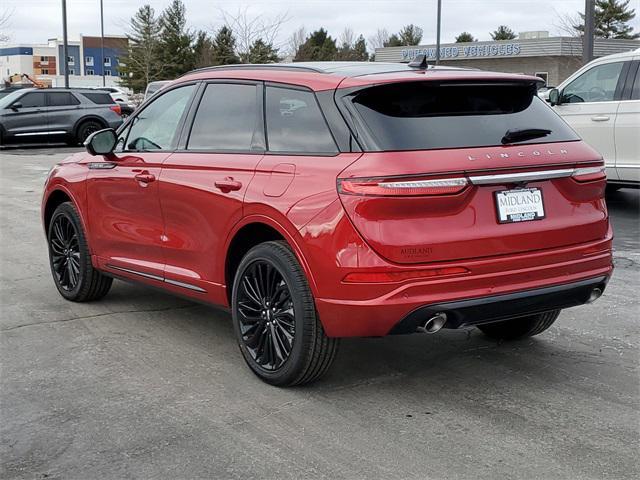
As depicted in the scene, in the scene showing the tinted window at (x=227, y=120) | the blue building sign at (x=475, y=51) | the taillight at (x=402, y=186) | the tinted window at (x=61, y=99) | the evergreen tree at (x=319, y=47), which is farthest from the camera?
the evergreen tree at (x=319, y=47)

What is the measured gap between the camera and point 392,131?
4.16 metres

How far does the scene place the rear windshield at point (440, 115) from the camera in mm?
4172

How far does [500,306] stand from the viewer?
416 cm

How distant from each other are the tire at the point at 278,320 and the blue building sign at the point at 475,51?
145 ft

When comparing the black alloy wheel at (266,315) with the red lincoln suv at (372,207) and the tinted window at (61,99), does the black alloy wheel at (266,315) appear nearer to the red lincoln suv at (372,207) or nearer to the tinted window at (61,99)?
the red lincoln suv at (372,207)

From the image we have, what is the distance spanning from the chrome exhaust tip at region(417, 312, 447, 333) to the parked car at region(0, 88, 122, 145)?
21447 mm

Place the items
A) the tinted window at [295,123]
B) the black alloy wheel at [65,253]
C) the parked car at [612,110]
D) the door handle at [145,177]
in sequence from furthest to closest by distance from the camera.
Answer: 1. the parked car at [612,110]
2. the black alloy wheel at [65,253]
3. the door handle at [145,177]
4. the tinted window at [295,123]

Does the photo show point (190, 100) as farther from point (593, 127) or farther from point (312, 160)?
point (593, 127)

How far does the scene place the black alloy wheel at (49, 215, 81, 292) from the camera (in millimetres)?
6559

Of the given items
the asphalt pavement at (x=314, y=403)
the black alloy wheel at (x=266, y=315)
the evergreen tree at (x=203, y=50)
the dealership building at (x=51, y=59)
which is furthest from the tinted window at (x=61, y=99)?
the dealership building at (x=51, y=59)

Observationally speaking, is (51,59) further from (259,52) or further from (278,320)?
(278,320)

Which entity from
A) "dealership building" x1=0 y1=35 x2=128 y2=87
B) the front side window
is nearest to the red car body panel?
the front side window

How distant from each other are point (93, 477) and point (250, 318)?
1.41 meters

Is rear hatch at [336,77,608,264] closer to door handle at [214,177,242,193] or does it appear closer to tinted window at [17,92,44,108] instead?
door handle at [214,177,242,193]
